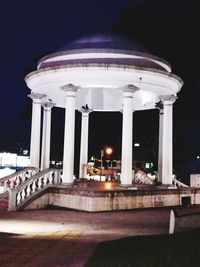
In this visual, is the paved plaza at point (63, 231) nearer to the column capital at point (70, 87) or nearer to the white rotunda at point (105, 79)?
the white rotunda at point (105, 79)

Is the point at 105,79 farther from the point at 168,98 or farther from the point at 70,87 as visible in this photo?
the point at 168,98

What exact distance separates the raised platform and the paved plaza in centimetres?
68

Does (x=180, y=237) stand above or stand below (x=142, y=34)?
below

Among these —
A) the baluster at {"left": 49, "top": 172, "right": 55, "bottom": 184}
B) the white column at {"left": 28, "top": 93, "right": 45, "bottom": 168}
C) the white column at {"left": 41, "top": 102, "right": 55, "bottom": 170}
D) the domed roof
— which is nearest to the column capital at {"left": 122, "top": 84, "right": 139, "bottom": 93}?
the domed roof

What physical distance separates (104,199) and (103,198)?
0.09 meters

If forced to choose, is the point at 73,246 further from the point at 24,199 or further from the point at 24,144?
the point at 24,144

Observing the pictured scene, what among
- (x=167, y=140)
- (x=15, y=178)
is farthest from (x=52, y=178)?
(x=167, y=140)

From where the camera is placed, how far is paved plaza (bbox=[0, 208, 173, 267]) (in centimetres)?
1091

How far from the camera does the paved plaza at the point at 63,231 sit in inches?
430

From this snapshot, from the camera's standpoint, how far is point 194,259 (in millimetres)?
10500

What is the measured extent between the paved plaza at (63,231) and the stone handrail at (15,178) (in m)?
3.79

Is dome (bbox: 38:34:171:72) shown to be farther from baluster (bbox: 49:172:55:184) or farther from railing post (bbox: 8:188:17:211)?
railing post (bbox: 8:188:17:211)

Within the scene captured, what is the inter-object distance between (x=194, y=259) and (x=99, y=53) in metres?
14.9

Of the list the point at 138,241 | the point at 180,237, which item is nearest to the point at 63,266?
the point at 138,241
